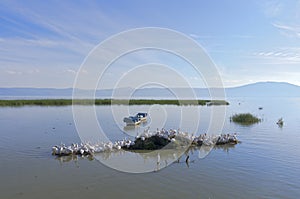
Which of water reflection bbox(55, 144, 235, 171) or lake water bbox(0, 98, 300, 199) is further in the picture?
water reflection bbox(55, 144, 235, 171)

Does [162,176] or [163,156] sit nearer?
[162,176]

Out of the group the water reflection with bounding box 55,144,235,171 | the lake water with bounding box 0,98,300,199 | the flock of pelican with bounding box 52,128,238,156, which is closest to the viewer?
the lake water with bounding box 0,98,300,199

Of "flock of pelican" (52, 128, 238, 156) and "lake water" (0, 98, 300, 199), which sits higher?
"flock of pelican" (52, 128, 238, 156)

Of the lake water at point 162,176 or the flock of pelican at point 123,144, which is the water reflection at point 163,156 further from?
the flock of pelican at point 123,144

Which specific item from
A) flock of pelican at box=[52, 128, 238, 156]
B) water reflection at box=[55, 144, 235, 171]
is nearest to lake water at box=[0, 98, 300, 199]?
water reflection at box=[55, 144, 235, 171]

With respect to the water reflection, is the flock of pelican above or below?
above

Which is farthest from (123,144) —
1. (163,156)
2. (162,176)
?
(162,176)

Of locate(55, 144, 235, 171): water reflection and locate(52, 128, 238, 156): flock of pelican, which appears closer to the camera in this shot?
locate(55, 144, 235, 171): water reflection

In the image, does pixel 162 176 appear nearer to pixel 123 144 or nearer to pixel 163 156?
pixel 163 156

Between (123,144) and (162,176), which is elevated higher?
(123,144)

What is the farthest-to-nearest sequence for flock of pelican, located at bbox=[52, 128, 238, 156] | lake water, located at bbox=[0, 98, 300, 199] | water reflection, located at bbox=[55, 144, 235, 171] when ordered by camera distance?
flock of pelican, located at bbox=[52, 128, 238, 156] → water reflection, located at bbox=[55, 144, 235, 171] → lake water, located at bbox=[0, 98, 300, 199]

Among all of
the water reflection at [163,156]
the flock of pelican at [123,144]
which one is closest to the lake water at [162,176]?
the water reflection at [163,156]

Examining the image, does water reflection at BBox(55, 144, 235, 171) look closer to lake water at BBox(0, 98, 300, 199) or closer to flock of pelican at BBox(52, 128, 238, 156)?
lake water at BBox(0, 98, 300, 199)

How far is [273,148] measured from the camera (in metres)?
16.3
